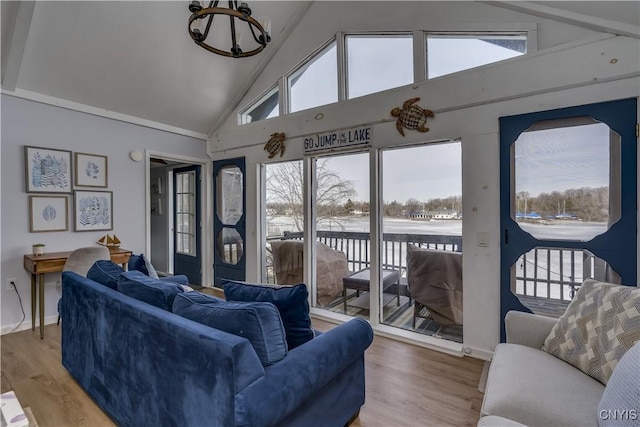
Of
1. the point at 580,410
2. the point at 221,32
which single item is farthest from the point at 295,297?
the point at 221,32

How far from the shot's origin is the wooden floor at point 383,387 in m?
1.83

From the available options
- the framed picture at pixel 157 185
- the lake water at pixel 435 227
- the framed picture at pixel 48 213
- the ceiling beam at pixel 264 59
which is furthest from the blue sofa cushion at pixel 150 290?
the framed picture at pixel 157 185

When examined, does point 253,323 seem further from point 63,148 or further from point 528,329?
point 63,148

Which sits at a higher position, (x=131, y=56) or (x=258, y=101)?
(x=131, y=56)

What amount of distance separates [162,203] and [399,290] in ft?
14.9

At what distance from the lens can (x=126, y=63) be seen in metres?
3.33

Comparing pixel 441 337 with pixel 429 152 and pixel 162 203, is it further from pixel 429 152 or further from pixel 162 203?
pixel 162 203

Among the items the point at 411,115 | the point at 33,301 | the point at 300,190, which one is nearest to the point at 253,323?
the point at 411,115

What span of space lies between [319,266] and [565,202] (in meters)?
2.52

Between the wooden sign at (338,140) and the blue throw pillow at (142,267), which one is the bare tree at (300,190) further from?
the blue throw pillow at (142,267)

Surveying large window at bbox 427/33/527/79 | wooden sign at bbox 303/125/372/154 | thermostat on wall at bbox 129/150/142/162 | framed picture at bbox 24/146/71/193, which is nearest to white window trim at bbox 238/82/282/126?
wooden sign at bbox 303/125/372/154

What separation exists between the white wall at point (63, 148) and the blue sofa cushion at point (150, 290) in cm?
227

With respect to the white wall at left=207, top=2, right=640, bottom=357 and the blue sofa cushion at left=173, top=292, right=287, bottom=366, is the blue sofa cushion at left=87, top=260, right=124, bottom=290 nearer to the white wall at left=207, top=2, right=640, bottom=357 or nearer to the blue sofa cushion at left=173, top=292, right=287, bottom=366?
the blue sofa cushion at left=173, top=292, right=287, bottom=366

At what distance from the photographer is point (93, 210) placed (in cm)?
362
